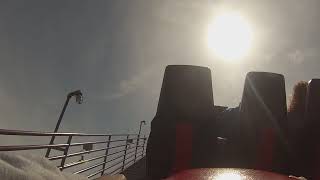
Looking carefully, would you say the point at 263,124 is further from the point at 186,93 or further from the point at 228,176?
the point at 228,176

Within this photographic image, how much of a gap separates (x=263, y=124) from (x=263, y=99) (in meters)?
0.33

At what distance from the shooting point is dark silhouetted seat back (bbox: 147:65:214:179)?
509 cm

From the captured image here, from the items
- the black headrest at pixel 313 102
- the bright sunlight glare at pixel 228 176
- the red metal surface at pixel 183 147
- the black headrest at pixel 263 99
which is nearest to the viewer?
the bright sunlight glare at pixel 228 176

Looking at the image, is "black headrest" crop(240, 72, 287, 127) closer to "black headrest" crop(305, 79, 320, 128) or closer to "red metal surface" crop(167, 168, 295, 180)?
"black headrest" crop(305, 79, 320, 128)

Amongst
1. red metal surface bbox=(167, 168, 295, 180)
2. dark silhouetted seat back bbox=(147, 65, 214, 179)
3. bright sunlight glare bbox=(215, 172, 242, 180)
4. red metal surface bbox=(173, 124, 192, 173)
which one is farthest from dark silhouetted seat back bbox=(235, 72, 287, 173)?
bright sunlight glare bbox=(215, 172, 242, 180)

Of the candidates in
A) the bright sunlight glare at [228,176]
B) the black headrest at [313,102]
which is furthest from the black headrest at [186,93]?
the bright sunlight glare at [228,176]

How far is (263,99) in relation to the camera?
525cm

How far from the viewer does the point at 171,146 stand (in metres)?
5.13

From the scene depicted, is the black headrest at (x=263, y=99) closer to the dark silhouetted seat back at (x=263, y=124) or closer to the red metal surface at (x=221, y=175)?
the dark silhouetted seat back at (x=263, y=124)

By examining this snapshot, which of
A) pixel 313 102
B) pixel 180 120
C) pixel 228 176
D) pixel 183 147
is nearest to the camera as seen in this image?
pixel 228 176

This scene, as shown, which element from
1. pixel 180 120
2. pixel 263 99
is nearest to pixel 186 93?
pixel 180 120

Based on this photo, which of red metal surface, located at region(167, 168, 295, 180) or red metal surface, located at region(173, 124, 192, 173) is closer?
red metal surface, located at region(167, 168, 295, 180)

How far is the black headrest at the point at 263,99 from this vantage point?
17.1ft

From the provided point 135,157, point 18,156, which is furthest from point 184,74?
point 135,157
